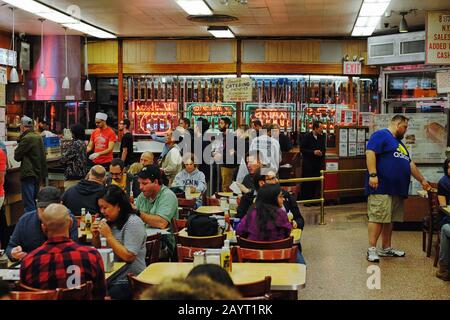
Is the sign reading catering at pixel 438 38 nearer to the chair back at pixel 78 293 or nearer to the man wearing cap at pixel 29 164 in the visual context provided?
the man wearing cap at pixel 29 164

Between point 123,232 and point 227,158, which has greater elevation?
point 227,158

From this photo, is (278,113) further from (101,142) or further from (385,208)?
(385,208)

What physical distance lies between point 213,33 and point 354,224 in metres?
5.29

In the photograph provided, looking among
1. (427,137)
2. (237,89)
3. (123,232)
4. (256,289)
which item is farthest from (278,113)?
(256,289)

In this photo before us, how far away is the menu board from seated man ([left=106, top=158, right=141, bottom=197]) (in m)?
4.91

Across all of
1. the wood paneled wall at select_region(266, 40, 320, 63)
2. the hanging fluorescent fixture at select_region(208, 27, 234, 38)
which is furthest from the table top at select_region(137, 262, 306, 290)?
the wood paneled wall at select_region(266, 40, 320, 63)

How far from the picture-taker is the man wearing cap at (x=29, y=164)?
34.3 feet

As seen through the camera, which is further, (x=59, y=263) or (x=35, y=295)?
(x=59, y=263)

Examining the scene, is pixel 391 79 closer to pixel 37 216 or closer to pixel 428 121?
pixel 428 121

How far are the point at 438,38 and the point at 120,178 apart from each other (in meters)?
5.62

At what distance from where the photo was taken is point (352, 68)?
15008mm

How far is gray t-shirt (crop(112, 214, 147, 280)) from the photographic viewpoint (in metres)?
5.21

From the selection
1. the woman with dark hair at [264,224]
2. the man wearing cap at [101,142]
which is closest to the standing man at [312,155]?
the man wearing cap at [101,142]
